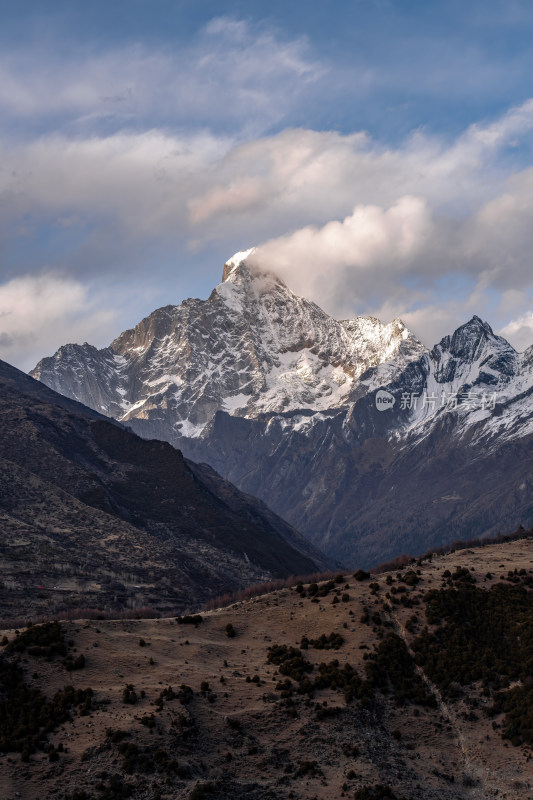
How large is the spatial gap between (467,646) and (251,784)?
5412 centimetres

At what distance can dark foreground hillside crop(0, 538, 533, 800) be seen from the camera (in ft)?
350

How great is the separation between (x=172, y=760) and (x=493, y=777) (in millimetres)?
43889

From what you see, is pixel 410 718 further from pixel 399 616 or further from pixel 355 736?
pixel 399 616

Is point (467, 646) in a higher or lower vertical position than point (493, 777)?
higher

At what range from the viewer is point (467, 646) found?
482 feet

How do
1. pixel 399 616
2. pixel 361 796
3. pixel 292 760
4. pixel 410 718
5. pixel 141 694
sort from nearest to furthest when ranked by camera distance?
pixel 361 796
pixel 292 760
pixel 141 694
pixel 410 718
pixel 399 616

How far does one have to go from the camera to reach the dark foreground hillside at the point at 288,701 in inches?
4205

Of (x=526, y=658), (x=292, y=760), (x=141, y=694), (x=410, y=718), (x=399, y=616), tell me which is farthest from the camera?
(x=399, y=616)

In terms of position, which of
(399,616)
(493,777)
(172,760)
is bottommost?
(493,777)

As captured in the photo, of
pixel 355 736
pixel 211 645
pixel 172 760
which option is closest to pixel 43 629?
pixel 211 645

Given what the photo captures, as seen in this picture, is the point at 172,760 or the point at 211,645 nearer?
the point at 172,760

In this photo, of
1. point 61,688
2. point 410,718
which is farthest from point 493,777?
point 61,688

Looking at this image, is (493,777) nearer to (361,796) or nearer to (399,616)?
(361,796)

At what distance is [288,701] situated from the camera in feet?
413
